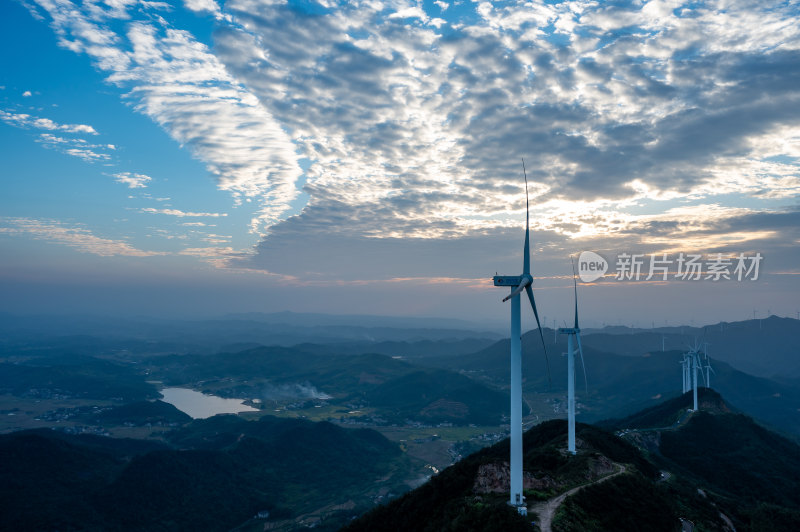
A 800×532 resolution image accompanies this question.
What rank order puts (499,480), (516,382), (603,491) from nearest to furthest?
(516,382) < (603,491) < (499,480)

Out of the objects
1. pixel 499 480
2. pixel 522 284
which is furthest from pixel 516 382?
pixel 499 480

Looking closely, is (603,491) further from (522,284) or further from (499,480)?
(522,284)

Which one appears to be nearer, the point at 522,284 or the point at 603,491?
the point at 522,284

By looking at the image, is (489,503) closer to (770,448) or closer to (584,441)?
(584,441)

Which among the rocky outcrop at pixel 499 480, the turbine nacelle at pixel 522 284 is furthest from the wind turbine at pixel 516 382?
the rocky outcrop at pixel 499 480

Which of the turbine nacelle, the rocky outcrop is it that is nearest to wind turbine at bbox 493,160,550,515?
the turbine nacelle

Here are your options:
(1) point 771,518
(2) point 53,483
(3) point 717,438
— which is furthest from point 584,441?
(2) point 53,483

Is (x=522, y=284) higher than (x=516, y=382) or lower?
higher

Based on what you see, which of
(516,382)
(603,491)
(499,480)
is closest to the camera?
(516,382)

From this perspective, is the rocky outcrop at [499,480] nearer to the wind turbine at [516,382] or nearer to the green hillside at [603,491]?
the green hillside at [603,491]

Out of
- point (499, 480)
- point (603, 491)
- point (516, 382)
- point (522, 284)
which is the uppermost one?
point (522, 284)

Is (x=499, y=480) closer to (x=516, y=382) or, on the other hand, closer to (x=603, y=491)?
(x=603, y=491)
